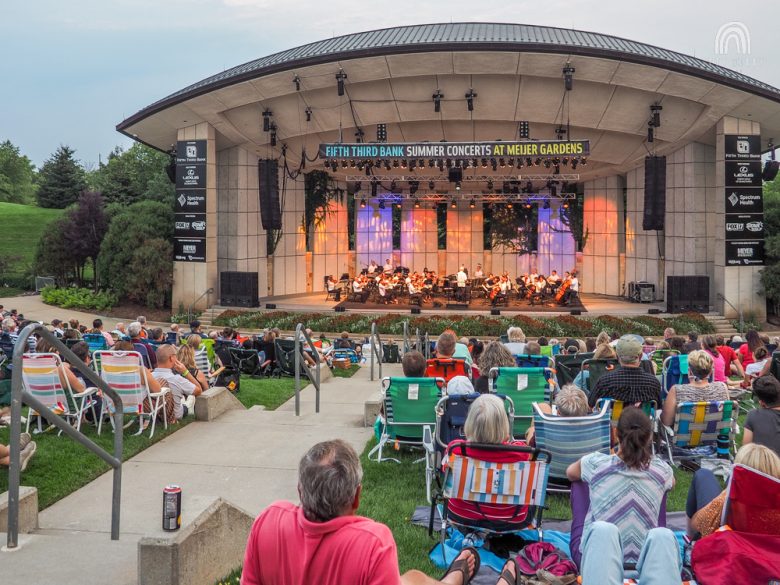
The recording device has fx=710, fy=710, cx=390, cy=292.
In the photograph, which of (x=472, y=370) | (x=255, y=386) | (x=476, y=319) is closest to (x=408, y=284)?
(x=476, y=319)

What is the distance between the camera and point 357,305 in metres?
25.1

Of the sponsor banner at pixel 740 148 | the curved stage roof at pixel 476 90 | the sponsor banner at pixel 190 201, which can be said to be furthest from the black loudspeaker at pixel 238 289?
the sponsor banner at pixel 740 148

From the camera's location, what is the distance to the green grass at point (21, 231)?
119 feet

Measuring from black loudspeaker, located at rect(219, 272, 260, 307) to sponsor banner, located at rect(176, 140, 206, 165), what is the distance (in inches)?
157

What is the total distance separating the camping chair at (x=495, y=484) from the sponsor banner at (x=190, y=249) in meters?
21.3

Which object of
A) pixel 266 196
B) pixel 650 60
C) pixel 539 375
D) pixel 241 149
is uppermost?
pixel 650 60

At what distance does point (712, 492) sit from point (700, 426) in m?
2.63

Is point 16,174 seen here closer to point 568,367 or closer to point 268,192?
point 268,192

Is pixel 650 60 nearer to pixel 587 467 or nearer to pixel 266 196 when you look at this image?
pixel 266 196

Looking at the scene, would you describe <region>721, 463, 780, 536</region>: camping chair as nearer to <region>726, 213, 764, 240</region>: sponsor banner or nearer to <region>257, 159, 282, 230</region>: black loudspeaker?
<region>726, 213, 764, 240</region>: sponsor banner

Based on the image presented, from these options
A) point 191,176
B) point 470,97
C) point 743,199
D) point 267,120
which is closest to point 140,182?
point 191,176

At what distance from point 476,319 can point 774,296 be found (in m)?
9.50

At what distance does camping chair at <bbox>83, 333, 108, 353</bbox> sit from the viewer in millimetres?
10336

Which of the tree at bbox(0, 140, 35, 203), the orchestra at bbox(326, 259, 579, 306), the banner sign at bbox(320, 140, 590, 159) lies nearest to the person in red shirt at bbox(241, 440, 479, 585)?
the banner sign at bbox(320, 140, 590, 159)
